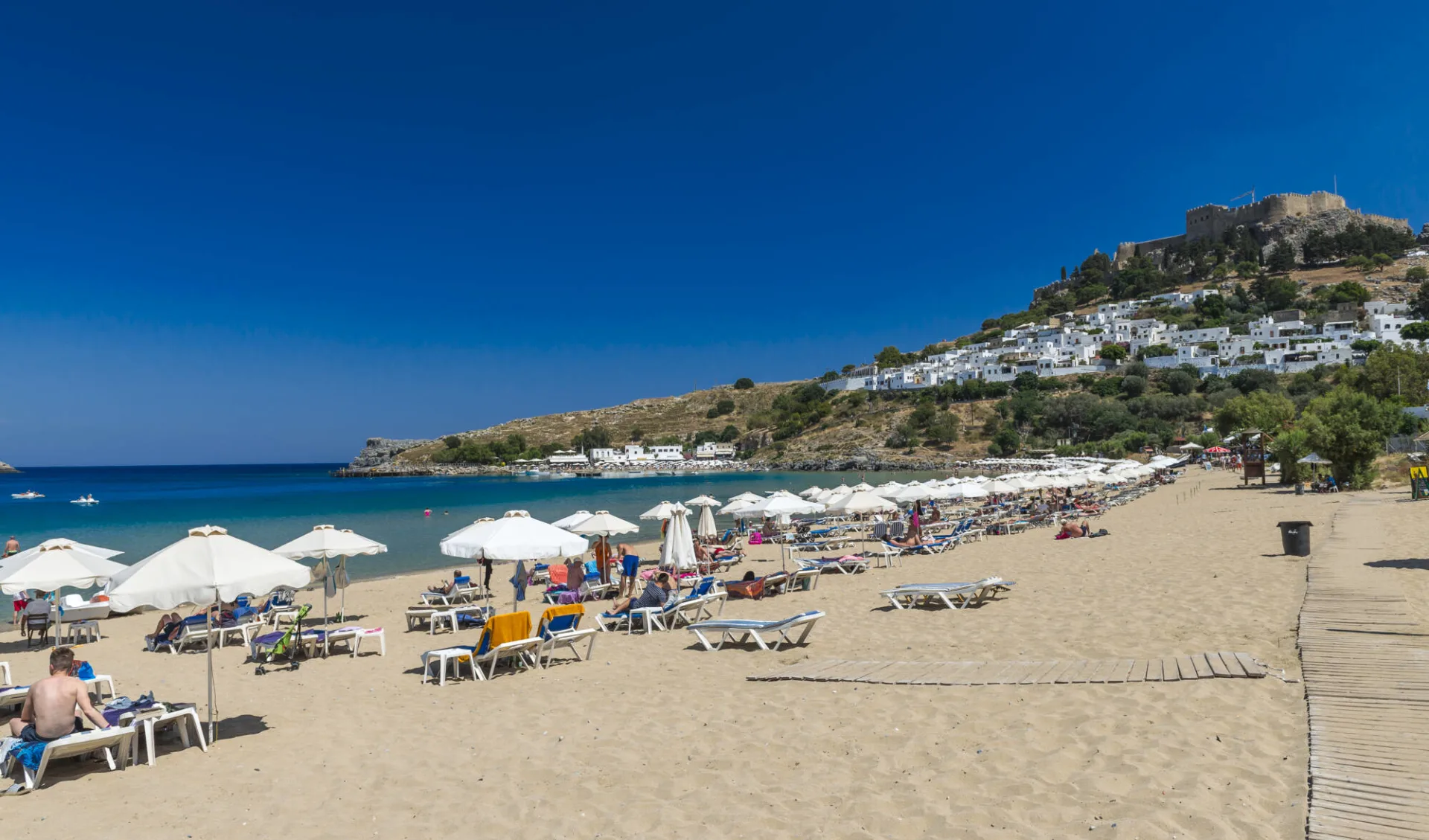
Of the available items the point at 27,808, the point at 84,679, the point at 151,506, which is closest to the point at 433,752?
the point at 27,808

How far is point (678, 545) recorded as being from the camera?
13242 millimetres

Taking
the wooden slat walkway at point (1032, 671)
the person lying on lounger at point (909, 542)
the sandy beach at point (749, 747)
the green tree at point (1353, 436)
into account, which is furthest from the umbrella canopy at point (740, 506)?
the green tree at point (1353, 436)

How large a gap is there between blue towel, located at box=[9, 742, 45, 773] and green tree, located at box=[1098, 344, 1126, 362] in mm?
110719

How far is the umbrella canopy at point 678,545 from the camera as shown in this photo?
43.1 feet

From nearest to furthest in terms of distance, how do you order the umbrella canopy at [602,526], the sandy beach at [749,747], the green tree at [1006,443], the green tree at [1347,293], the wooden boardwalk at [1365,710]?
1. the wooden boardwalk at [1365,710]
2. the sandy beach at [749,747]
3. the umbrella canopy at [602,526]
4. the green tree at [1006,443]
5. the green tree at [1347,293]

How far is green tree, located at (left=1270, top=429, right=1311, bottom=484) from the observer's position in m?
27.5

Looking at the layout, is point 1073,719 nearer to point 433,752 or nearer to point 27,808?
point 433,752

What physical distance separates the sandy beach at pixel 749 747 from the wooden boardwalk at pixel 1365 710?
17cm

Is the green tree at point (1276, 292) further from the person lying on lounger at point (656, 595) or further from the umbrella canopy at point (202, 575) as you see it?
the umbrella canopy at point (202, 575)

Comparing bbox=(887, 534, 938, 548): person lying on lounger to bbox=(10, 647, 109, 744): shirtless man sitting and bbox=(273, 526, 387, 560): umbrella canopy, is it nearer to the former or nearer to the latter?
bbox=(273, 526, 387, 560): umbrella canopy

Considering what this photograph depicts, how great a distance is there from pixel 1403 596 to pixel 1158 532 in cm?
981

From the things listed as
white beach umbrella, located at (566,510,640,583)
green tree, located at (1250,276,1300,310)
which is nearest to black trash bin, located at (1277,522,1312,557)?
white beach umbrella, located at (566,510,640,583)

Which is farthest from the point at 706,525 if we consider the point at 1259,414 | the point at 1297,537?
the point at 1259,414

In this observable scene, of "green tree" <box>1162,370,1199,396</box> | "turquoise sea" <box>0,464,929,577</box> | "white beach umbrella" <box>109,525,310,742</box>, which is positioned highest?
"green tree" <box>1162,370,1199,396</box>
